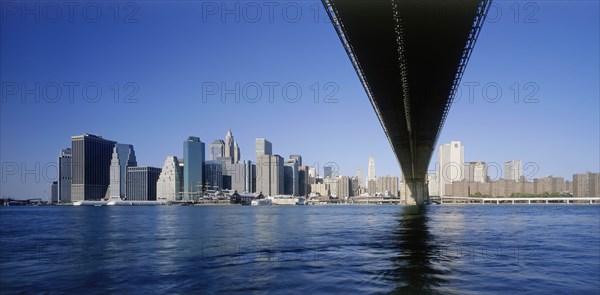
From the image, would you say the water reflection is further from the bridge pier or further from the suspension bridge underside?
the bridge pier

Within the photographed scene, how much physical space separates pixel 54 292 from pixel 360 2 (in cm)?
1566

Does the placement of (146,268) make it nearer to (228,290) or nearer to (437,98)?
(228,290)

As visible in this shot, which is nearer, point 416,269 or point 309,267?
point 416,269

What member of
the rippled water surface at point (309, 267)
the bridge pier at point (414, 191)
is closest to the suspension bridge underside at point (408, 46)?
the rippled water surface at point (309, 267)

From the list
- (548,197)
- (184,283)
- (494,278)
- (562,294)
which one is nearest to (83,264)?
(184,283)

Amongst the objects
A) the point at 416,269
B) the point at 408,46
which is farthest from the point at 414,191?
the point at 416,269

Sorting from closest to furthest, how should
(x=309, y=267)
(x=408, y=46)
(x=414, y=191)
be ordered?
1. (x=309, y=267)
2. (x=408, y=46)
3. (x=414, y=191)

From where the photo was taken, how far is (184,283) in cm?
1509

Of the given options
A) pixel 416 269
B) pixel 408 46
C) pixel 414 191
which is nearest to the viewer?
pixel 416 269

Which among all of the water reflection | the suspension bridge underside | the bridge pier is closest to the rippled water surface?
the water reflection

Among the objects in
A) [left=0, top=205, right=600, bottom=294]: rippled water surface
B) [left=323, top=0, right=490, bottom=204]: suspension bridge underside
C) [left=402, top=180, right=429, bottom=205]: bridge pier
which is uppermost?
[left=323, top=0, right=490, bottom=204]: suspension bridge underside

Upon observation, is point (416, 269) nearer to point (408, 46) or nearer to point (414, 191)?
point (408, 46)

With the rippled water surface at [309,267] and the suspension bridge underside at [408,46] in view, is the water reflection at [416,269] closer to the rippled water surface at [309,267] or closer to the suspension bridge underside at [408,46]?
the rippled water surface at [309,267]

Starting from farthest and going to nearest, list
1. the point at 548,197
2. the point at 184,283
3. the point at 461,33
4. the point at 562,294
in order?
the point at 548,197 → the point at 461,33 → the point at 184,283 → the point at 562,294
